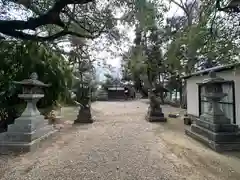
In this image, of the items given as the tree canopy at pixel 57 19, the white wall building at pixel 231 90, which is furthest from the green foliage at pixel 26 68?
the white wall building at pixel 231 90

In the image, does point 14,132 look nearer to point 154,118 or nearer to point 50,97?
point 50,97

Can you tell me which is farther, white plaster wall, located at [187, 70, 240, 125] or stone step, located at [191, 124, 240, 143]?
white plaster wall, located at [187, 70, 240, 125]

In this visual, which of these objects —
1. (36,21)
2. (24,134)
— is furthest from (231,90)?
(24,134)

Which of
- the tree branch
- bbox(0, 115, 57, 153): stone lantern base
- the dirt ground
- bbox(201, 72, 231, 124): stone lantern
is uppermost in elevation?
the tree branch

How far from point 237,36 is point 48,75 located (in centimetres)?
669

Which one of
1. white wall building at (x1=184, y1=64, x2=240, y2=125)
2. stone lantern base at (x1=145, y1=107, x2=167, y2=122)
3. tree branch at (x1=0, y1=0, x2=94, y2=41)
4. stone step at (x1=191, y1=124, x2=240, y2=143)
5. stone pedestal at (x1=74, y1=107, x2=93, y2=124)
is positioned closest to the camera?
tree branch at (x1=0, y1=0, x2=94, y2=41)

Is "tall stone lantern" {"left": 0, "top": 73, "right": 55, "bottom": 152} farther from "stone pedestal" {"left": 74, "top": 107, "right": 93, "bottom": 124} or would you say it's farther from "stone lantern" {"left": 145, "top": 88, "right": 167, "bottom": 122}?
"stone lantern" {"left": 145, "top": 88, "right": 167, "bottom": 122}

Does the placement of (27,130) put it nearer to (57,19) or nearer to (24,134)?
(24,134)

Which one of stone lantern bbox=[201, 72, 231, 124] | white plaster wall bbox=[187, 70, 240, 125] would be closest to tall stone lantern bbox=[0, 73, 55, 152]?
stone lantern bbox=[201, 72, 231, 124]

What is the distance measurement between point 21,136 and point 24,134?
9 cm

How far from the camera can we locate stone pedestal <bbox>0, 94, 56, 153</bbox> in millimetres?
5301

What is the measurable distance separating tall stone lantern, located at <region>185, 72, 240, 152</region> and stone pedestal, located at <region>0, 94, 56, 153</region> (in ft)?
14.3

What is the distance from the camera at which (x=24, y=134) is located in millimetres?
5500

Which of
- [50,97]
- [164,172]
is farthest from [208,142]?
[50,97]
